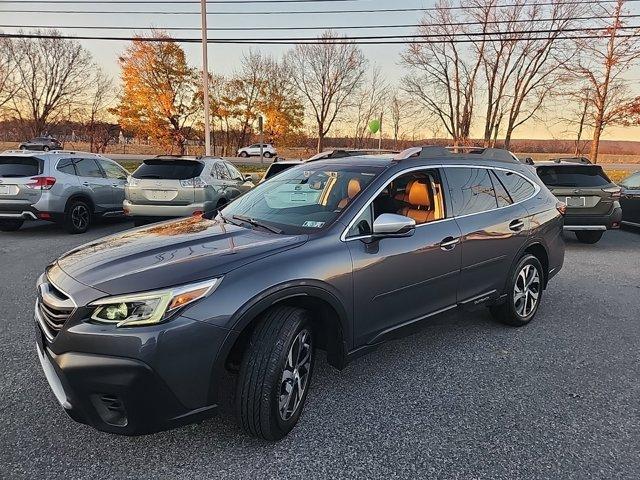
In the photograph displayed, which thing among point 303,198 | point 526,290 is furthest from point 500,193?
point 303,198

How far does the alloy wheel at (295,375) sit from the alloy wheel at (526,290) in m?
2.51

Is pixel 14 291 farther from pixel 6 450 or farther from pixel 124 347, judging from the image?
pixel 124 347

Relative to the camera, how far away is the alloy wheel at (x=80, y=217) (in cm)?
938

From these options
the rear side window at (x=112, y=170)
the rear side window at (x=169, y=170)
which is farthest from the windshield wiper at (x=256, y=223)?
the rear side window at (x=112, y=170)

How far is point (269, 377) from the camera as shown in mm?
2443

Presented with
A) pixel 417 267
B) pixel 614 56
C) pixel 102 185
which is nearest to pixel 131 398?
pixel 417 267

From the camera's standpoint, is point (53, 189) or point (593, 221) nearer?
point (593, 221)

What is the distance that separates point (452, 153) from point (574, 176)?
19.5 feet

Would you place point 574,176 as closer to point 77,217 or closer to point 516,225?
point 516,225

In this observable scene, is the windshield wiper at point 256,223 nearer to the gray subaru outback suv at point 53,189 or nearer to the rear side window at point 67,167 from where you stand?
the gray subaru outback suv at point 53,189

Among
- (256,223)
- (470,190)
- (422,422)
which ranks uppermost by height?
(470,190)

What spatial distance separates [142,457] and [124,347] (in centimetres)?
73

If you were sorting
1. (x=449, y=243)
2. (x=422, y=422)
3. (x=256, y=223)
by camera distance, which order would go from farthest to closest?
(x=449, y=243)
(x=256, y=223)
(x=422, y=422)

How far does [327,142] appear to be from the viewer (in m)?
35.7
